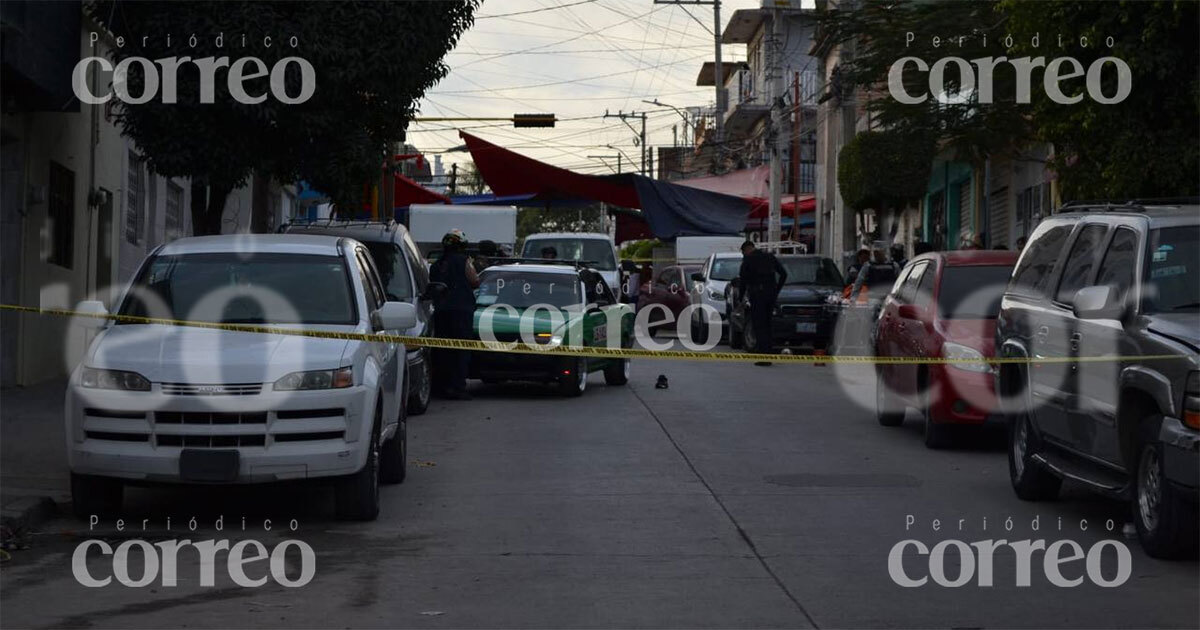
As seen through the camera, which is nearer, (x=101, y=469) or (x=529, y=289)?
(x=101, y=469)

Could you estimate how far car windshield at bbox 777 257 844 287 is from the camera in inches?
1107

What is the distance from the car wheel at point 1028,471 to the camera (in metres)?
10.6

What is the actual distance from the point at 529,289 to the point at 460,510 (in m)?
9.14

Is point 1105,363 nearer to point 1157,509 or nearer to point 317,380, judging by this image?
point 1157,509

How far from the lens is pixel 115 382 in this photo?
940cm

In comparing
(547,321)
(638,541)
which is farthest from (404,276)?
(638,541)

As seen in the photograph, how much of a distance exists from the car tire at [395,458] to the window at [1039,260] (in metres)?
4.49

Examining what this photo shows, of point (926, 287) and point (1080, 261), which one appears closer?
point (1080, 261)

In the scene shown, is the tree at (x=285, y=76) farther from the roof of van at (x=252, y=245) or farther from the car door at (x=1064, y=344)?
the car door at (x=1064, y=344)

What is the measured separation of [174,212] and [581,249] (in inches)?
299

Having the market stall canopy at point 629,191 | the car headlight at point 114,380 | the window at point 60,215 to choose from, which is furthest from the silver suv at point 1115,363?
the market stall canopy at point 629,191

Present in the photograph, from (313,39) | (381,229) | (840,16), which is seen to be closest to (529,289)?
(381,229)

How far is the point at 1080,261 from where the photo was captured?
400 inches

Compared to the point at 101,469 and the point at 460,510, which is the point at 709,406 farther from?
the point at 101,469
